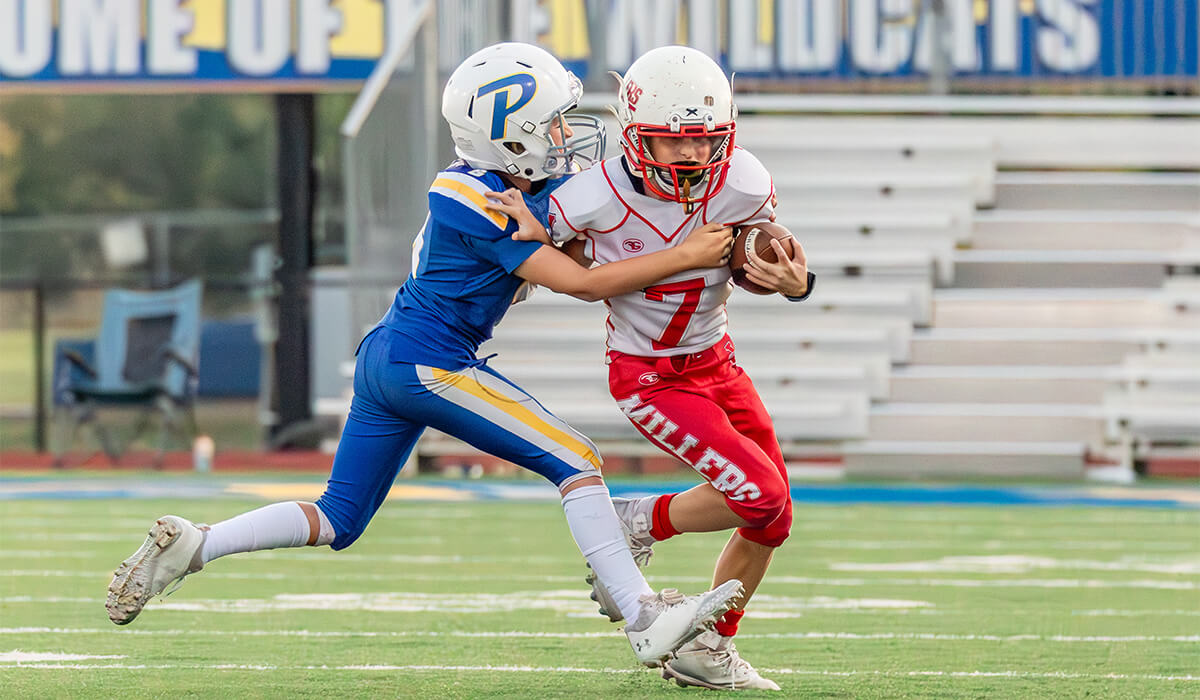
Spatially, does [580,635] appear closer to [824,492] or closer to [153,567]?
[153,567]

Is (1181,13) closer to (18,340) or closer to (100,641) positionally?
(100,641)

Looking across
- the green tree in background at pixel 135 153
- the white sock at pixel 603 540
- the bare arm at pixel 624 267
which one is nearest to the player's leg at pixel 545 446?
the white sock at pixel 603 540

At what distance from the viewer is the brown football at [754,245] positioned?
3.89m

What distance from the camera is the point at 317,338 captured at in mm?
12141

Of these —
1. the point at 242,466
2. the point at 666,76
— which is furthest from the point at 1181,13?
the point at 666,76

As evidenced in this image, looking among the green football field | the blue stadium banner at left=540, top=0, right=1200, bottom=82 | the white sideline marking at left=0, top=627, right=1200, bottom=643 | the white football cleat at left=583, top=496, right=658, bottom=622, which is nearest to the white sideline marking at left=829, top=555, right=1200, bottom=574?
the green football field

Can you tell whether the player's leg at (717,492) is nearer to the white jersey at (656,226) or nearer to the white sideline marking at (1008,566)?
the white jersey at (656,226)

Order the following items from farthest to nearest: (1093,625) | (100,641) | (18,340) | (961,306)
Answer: (18,340)
(961,306)
(1093,625)
(100,641)

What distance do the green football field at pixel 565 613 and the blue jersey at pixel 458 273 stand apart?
30.3 inches

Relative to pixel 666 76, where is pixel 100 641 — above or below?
below

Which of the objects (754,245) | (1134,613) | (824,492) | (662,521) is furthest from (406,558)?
(824,492)

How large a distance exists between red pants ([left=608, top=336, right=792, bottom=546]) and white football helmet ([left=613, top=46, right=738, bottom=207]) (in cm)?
42

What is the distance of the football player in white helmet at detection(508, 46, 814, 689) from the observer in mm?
3848

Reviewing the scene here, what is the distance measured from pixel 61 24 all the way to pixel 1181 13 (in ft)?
25.0
